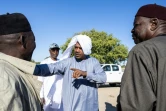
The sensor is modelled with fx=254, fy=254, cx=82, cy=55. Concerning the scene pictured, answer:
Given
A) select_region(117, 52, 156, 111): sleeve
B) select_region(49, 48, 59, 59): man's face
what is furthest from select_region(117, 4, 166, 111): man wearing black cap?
select_region(49, 48, 59, 59): man's face

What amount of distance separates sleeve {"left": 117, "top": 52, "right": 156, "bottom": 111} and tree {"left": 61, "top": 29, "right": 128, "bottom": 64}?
42.8m

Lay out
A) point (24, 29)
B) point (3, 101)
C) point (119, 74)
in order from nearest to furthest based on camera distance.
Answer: point (3, 101)
point (24, 29)
point (119, 74)

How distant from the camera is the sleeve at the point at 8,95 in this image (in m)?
1.11

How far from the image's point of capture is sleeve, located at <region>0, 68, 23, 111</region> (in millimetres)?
1113

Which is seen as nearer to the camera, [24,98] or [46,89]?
[24,98]

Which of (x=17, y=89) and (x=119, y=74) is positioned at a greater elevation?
(x=17, y=89)

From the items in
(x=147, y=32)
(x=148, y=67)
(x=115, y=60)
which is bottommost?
(x=115, y=60)

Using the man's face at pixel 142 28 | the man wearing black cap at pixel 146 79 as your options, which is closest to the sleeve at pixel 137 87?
the man wearing black cap at pixel 146 79

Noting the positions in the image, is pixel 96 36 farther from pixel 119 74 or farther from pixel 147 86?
pixel 147 86

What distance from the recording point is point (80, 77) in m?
4.05

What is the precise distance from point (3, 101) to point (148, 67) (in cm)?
114

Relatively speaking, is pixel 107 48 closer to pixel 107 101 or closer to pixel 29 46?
pixel 107 101

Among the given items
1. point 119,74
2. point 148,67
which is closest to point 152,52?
point 148,67

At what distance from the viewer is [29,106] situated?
54.4 inches
